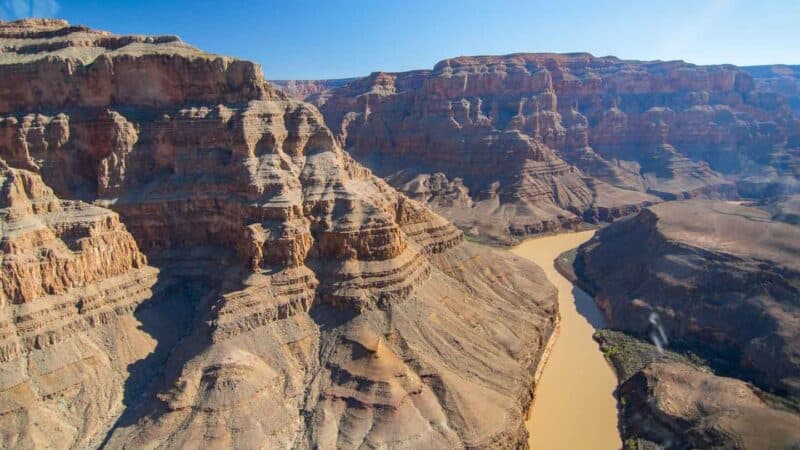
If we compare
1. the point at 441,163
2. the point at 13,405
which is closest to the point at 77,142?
the point at 13,405

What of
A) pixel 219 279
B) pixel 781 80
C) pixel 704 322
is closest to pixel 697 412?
pixel 704 322

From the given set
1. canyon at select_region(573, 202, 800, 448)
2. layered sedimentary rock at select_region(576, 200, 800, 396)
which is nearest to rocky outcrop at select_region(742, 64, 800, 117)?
canyon at select_region(573, 202, 800, 448)

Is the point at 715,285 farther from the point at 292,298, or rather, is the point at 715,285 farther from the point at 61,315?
the point at 61,315

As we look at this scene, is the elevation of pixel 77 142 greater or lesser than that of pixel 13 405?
greater

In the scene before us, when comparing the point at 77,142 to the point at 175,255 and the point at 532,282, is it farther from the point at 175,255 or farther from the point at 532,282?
the point at 532,282

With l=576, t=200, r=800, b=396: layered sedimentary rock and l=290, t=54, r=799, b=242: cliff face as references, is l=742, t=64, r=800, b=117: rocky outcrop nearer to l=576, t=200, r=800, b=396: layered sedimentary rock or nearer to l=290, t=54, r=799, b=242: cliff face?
l=290, t=54, r=799, b=242: cliff face

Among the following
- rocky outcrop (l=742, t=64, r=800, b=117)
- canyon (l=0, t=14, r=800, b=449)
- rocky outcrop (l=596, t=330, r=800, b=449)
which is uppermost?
rocky outcrop (l=742, t=64, r=800, b=117)
